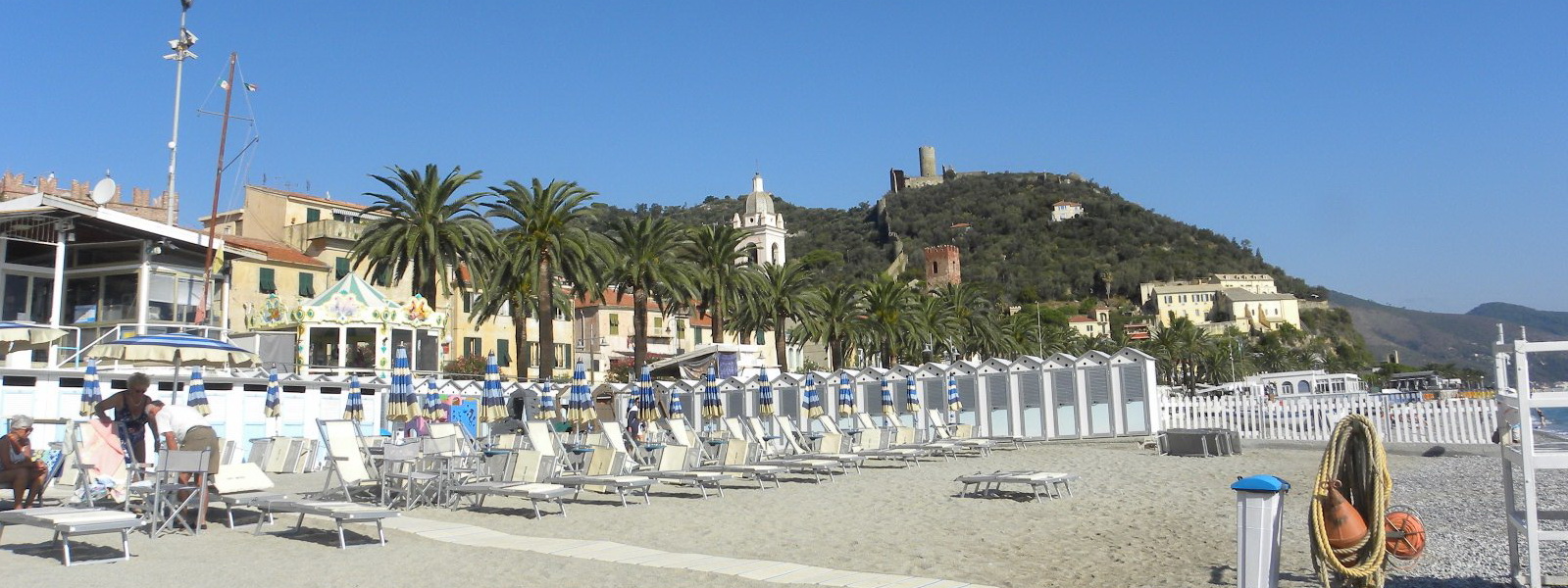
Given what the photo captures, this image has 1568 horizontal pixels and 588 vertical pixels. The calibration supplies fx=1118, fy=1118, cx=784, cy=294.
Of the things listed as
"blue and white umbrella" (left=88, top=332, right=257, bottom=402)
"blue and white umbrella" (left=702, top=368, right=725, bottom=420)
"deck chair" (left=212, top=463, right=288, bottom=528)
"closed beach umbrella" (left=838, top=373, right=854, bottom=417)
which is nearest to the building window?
"blue and white umbrella" (left=702, top=368, right=725, bottom=420)

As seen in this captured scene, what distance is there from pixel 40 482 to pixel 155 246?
17700 mm

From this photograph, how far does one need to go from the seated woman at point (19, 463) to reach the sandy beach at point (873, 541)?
39 cm

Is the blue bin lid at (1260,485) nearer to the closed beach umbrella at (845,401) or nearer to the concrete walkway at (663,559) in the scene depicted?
the concrete walkway at (663,559)

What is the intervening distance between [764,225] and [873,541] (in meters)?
73.8

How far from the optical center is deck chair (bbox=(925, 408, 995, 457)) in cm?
2166

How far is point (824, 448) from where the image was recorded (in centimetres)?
1805

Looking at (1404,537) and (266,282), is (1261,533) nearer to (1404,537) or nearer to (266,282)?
(1404,537)

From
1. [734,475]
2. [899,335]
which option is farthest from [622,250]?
[734,475]

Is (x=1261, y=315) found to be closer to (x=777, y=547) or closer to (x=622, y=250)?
(x=622, y=250)

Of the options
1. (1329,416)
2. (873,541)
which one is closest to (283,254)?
(1329,416)

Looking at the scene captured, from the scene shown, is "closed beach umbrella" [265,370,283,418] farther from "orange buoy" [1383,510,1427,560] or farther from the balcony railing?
the balcony railing

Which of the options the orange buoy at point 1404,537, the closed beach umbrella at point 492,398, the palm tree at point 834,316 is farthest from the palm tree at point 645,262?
the orange buoy at point 1404,537

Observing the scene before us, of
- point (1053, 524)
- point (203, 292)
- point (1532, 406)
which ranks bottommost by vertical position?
point (1053, 524)

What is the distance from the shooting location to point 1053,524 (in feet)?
34.7
